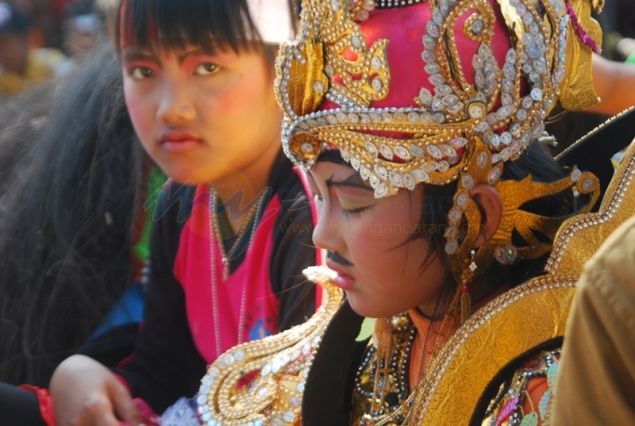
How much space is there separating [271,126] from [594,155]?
71cm

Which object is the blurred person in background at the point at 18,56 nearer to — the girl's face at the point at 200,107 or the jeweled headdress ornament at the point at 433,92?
the girl's face at the point at 200,107

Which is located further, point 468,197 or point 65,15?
point 65,15

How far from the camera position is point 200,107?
206cm

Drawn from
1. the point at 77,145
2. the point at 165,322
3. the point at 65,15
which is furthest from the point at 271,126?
the point at 65,15

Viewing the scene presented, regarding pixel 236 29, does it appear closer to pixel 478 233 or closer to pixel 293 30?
pixel 293 30

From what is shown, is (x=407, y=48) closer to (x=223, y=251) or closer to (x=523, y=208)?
(x=523, y=208)

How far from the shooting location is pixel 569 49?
5.04ft

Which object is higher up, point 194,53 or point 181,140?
point 194,53

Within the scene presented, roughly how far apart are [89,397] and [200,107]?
567 mm

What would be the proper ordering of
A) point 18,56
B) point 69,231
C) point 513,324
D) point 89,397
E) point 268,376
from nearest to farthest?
point 513,324 → point 268,376 → point 89,397 → point 69,231 → point 18,56

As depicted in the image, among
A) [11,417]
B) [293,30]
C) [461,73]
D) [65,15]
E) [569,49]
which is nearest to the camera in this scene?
[461,73]

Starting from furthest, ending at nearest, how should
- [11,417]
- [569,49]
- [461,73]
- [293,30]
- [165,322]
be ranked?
[165,322], [293,30], [11,417], [569,49], [461,73]

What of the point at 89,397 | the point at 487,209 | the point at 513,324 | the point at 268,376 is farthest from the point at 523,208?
the point at 89,397

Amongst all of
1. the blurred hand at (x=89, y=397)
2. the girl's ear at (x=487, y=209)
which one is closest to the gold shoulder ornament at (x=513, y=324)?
the girl's ear at (x=487, y=209)
